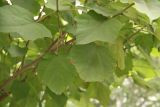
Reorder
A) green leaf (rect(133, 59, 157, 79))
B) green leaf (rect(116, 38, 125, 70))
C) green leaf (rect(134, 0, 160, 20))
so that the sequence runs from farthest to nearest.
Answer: green leaf (rect(133, 59, 157, 79))
green leaf (rect(116, 38, 125, 70))
green leaf (rect(134, 0, 160, 20))

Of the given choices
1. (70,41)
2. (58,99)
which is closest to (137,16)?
(70,41)

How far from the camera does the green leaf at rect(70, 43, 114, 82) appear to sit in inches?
24.9

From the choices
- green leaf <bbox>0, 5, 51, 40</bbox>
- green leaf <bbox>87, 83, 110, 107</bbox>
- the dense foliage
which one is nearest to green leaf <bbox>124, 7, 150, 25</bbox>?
the dense foliage

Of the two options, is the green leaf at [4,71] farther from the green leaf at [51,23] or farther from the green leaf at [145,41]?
the green leaf at [145,41]

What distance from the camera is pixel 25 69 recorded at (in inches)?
31.3

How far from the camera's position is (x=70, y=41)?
74cm

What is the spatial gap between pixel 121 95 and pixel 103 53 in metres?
2.79

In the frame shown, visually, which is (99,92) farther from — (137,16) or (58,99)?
(137,16)

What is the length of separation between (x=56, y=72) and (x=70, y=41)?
0.07 meters

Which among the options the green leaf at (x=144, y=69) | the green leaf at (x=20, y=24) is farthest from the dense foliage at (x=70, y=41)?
the green leaf at (x=144, y=69)

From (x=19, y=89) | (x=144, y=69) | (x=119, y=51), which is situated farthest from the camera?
(x=144, y=69)

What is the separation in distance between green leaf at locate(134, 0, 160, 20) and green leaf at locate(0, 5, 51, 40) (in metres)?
0.15

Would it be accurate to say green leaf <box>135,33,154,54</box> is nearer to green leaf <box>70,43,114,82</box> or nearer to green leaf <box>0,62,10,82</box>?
green leaf <box>70,43,114,82</box>

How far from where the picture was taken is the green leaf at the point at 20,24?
606 millimetres
